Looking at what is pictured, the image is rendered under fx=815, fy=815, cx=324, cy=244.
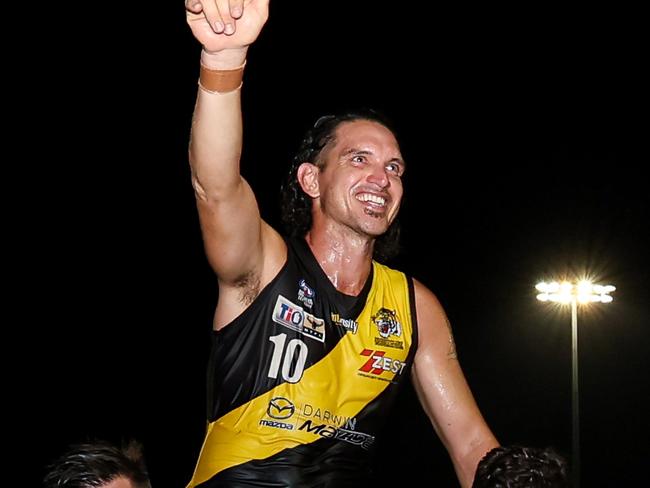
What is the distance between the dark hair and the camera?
4.63 metres

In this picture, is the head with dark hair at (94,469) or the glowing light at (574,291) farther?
the glowing light at (574,291)

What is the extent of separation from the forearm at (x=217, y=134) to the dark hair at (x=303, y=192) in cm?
120

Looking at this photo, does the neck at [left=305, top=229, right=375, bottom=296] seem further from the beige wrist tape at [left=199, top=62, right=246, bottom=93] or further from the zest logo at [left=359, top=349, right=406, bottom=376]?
the beige wrist tape at [left=199, top=62, right=246, bottom=93]

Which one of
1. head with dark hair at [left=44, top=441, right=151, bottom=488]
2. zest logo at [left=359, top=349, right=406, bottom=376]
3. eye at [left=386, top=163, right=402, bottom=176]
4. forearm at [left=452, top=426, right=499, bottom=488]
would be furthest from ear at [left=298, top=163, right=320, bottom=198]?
head with dark hair at [left=44, top=441, right=151, bottom=488]

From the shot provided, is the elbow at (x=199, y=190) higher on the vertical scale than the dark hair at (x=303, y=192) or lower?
lower

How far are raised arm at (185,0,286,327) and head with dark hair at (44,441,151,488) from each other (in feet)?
2.46

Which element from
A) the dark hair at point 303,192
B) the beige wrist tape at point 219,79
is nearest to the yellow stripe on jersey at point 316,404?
the dark hair at point 303,192

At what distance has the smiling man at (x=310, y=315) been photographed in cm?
340

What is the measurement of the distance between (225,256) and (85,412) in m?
36.8

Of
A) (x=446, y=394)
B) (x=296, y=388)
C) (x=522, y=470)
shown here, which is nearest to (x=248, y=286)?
(x=296, y=388)

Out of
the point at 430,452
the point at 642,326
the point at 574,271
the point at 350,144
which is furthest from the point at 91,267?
the point at 350,144

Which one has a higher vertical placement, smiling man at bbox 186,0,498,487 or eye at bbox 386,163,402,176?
eye at bbox 386,163,402,176

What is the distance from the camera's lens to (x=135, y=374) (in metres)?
40.5

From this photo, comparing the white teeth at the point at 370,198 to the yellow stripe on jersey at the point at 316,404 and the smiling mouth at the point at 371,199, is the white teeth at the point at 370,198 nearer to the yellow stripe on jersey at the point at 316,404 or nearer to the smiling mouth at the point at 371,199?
the smiling mouth at the point at 371,199
